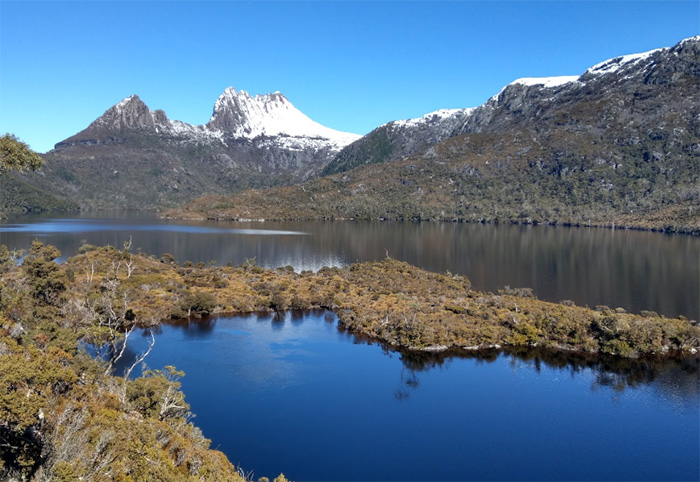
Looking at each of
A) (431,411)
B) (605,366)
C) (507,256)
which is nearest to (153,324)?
(431,411)

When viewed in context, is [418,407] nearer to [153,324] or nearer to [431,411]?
[431,411]

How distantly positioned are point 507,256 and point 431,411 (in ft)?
350

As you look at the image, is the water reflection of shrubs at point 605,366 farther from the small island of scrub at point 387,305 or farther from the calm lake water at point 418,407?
the small island of scrub at point 387,305

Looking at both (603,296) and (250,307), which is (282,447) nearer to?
(250,307)

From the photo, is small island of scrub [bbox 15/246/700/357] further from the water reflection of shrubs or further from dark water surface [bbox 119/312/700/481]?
dark water surface [bbox 119/312/700/481]

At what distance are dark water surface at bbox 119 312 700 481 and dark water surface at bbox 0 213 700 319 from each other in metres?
38.3

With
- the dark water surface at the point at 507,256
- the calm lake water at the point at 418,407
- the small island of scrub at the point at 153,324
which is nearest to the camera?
the small island of scrub at the point at 153,324

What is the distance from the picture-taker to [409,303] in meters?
68.6

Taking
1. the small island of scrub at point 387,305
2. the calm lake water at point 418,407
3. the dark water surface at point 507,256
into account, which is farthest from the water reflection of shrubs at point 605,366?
the dark water surface at point 507,256

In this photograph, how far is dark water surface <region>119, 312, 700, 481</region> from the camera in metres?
33.1

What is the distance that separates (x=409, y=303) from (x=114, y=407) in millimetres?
46948

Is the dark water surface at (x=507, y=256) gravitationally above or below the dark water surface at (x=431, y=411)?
above

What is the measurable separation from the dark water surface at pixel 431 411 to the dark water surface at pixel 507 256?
38.3 m

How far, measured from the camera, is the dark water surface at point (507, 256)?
3593 inches
